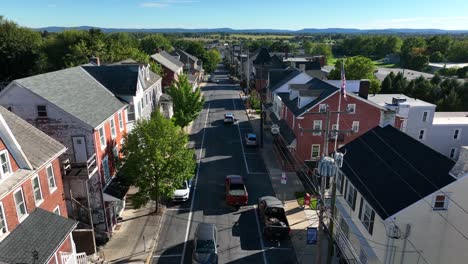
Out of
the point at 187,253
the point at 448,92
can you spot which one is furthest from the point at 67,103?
the point at 448,92

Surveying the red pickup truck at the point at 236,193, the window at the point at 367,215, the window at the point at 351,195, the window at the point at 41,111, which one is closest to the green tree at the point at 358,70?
the red pickup truck at the point at 236,193

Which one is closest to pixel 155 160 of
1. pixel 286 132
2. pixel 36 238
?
pixel 36 238

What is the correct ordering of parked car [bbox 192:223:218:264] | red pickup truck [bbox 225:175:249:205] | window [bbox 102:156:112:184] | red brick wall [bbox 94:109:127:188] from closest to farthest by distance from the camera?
parked car [bbox 192:223:218:264]
red brick wall [bbox 94:109:127:188]
window [bbox 102:156:112:184]
red pickup truck [bbox 225:175:249:205]

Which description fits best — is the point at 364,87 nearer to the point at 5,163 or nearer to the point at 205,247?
the point at 205,247

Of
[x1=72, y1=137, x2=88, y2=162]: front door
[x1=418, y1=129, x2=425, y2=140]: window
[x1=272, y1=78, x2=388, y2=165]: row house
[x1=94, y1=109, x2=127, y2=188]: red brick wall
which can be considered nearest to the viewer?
[x1=72, y1=137, x2=88, y2=162]: front door

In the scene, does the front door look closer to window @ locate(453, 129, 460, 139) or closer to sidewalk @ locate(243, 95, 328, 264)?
sidewalk @ locate(243, 95, 328, 264)

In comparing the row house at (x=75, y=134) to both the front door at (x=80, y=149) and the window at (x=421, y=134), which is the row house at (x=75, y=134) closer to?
the front door at (x=80, y=149)

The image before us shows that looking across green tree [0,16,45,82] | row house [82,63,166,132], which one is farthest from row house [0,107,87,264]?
green tree [0,16,45,82]
